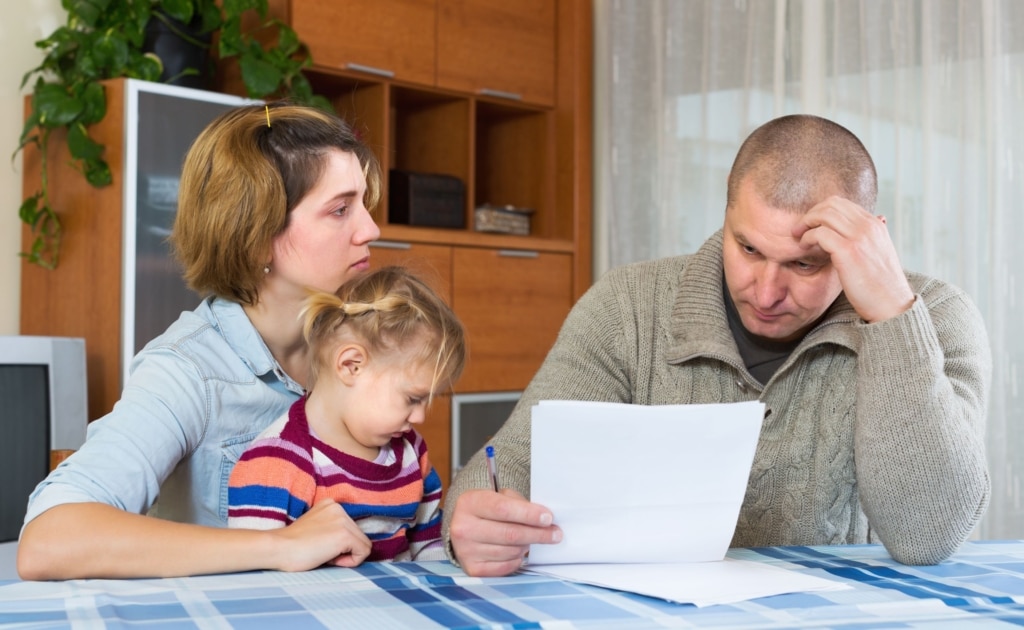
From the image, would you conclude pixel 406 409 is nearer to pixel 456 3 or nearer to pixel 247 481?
pixel 247 481

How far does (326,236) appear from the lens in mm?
1656

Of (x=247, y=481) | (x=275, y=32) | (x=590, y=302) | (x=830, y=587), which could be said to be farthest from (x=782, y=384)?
(x=275, y=32)

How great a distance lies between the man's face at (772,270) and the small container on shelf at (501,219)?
7.10 feet

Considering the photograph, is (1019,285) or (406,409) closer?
(406,409)

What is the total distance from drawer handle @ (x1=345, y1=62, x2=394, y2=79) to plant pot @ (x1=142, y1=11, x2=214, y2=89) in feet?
1.50

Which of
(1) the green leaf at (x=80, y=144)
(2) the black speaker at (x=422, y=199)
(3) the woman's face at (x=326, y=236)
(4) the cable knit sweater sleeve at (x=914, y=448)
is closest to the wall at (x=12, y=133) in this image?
(1) the green leaf at (x=80, y=144)

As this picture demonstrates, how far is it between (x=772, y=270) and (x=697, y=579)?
59cm

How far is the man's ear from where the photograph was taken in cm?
147

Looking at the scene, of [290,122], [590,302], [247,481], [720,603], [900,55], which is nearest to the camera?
[720,603]

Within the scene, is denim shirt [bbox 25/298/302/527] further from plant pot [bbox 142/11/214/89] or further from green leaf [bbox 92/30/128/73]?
plant pot [bbox 142/11/214/89]

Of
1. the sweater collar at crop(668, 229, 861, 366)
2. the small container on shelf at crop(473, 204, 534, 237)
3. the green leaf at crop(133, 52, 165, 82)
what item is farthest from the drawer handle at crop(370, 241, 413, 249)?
the sweater collar at crop(668, 229, 861, 366)

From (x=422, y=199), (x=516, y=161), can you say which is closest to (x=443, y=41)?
(x=422, y=199)

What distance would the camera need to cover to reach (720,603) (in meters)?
1.07

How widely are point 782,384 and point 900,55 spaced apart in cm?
204
